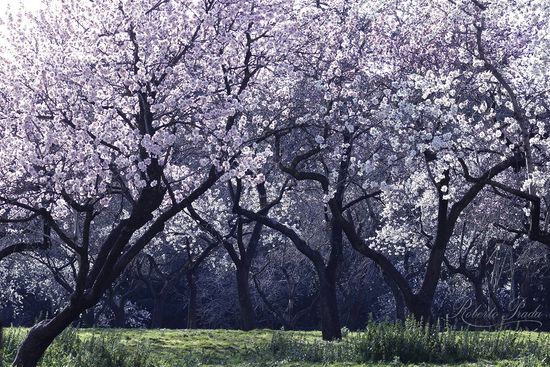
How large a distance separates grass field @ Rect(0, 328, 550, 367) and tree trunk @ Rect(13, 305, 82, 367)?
0.51 m

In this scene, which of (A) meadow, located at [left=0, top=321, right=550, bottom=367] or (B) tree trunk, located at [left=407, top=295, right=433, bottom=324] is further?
(B) tree trunk, located at [left=407, top=295, right=433, bottom=324]

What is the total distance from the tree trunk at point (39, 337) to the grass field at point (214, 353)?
0.51m

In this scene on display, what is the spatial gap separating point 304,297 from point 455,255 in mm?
10063

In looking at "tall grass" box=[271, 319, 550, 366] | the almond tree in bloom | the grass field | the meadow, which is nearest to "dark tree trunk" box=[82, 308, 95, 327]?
the grass field

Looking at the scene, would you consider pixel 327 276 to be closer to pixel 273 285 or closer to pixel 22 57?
pixel 22 57

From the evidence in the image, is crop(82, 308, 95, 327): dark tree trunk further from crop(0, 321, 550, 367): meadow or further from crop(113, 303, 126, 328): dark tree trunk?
crop(0, 321, 550, 367): meadow

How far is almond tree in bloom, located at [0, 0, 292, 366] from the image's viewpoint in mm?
16266

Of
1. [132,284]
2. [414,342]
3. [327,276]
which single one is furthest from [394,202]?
[132,284]

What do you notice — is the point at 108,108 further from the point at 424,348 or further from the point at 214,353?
the point at 424,348

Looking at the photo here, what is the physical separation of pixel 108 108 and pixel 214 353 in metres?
8.27

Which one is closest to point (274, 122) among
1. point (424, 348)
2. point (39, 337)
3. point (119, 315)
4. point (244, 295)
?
point (424, 348)

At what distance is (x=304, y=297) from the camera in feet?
164

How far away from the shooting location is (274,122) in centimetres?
2556

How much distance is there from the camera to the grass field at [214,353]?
56.1ft
